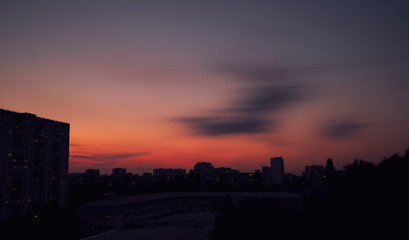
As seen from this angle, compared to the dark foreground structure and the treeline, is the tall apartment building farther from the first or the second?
the treeline

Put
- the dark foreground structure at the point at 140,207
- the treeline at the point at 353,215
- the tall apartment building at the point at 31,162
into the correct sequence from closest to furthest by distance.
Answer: the treeline at the point at 353,215 → the dark foreground structure at the point at 140,207 → the tall apartment building at the point at 31,162

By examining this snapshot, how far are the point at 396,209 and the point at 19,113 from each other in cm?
8714

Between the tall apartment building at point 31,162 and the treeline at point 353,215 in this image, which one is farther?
the tall apartment building at point 31,162

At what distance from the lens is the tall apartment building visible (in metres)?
82.3

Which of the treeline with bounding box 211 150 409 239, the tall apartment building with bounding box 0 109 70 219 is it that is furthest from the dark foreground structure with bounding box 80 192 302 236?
the tall apartment building with bounding box 0 109 70 219

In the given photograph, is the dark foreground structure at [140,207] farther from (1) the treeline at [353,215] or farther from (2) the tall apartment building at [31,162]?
(2) the tall apartment building at [31,162]

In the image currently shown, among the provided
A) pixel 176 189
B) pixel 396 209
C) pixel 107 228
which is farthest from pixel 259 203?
pixel 176 189

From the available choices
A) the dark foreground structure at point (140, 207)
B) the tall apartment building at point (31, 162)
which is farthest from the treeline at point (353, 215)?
the tall apartment building at point (31, 162)

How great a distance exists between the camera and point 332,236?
28891mm

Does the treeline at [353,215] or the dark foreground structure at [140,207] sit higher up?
the treeline at [353,215]

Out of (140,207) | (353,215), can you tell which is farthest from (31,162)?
(353,215)

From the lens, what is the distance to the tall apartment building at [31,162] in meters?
82.3

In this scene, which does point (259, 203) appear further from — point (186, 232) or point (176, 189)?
point (176, 189)

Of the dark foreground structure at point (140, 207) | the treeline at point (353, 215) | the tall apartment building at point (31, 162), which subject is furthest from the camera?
the tall apartment building at point (31, 162)
